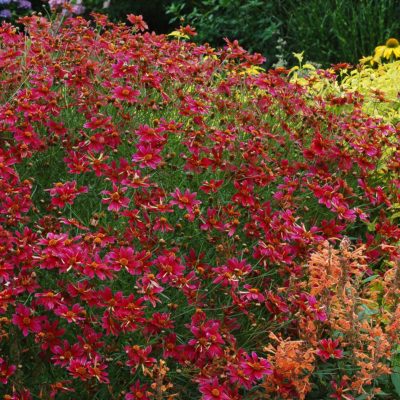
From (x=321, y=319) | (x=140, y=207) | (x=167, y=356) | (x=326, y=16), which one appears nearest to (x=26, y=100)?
(x=140, y=207)

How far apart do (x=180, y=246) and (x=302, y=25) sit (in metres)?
5.62

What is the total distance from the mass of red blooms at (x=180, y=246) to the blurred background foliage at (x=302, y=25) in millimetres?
4057

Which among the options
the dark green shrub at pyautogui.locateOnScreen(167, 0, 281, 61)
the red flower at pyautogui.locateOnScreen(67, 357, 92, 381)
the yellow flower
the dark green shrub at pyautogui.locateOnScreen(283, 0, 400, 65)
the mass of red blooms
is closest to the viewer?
the red flower at pyautogui.locateOnScreen(67, 357, 92, 381)

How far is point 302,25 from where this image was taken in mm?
8070

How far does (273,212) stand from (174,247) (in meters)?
0.51

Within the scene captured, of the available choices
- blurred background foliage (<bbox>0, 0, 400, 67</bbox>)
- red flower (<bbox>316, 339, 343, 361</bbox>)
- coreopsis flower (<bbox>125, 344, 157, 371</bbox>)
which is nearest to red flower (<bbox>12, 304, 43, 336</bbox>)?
coreopsis flower (<bbox>125, 344, 157, 371</bbox>)

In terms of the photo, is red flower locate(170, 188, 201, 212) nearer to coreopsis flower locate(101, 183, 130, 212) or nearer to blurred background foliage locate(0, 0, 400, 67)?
coreopsis flower locate(101, 183, 130, 212)

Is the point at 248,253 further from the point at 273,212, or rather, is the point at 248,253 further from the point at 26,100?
the point at 26,100

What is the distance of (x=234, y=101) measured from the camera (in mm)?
3857

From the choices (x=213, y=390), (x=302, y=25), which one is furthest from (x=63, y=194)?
(x=302, y=25)

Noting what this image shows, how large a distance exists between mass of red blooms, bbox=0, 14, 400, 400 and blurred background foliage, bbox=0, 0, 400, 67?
4.06m

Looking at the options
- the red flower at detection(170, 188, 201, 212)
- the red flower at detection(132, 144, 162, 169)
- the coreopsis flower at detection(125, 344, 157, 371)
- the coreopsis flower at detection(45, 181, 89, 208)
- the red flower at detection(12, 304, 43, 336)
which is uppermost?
the red flower at detection(132, 144, 162, 169)

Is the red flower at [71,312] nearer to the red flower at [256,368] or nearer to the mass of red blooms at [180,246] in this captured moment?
the mass of red blooms at [180,246]

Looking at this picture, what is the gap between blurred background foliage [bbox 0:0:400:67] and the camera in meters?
7.74
